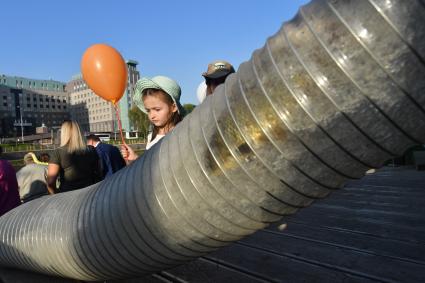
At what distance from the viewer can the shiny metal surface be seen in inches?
43.4

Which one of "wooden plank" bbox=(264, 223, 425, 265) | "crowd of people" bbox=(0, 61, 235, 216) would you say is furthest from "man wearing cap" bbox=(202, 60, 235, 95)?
Result: "wooden plank" bbox=(264, 223, 425, 265)

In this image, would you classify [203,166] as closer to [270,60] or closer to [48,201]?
[270,60]

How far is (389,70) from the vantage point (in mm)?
1099

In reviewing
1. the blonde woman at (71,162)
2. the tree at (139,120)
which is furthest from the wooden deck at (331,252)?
the tree at (139,120)

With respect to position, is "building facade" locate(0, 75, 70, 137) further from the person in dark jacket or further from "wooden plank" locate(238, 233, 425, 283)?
"wooden plank" locate(238, 233, 425, 283)

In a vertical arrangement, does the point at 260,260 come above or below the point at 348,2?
below

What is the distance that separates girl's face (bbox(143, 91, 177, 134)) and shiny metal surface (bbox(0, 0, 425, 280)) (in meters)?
0.94

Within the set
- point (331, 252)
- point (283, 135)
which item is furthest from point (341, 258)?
point (283, 135)

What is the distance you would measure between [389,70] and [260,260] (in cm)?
261

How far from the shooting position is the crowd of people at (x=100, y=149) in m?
3.21

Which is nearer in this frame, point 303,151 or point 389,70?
point 389,70

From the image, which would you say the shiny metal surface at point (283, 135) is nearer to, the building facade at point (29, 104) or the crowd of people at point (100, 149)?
the crowd of people at point (100, 149)

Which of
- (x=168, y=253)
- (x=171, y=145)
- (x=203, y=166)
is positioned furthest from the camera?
(x=168, y=253)

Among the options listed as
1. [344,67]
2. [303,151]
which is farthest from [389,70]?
[303,151]
